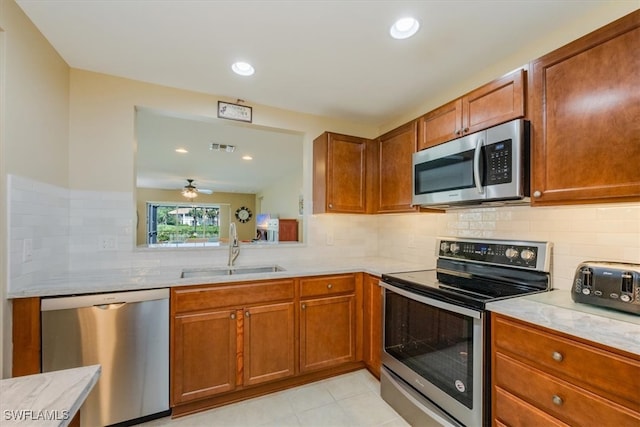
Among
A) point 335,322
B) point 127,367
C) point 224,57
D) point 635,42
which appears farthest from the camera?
point 335,322

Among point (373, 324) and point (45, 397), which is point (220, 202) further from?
point (45, 397)

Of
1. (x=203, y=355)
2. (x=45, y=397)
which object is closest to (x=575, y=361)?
(x=45, y=397)

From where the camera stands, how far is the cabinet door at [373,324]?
2.16 meters

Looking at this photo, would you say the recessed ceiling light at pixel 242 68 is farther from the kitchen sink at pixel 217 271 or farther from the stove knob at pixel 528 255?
the stove knob at pixel 528 255

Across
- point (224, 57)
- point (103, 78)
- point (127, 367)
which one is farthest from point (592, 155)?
point (103, 78)

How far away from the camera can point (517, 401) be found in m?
1.19

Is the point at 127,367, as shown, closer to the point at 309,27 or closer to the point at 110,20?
the point at 110,20

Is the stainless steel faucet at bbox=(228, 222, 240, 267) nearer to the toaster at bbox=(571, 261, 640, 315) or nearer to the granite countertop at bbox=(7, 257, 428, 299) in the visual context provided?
the granite countertop at bbox=(7, 257, 428, 299)

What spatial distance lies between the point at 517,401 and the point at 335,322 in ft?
4.15

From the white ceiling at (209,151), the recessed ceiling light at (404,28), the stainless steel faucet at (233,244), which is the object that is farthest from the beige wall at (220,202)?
the recessed ceiling light at (404,28)

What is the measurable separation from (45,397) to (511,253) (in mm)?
2149

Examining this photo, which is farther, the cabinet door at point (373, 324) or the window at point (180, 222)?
the window at point (180, 222)

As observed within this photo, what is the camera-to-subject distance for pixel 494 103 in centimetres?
163

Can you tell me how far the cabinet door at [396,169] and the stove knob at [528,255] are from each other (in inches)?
30.7
